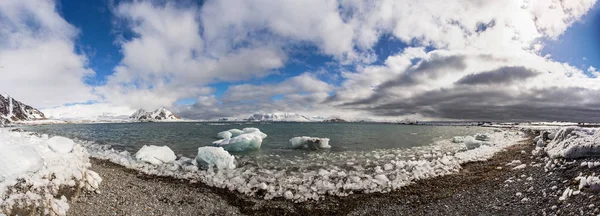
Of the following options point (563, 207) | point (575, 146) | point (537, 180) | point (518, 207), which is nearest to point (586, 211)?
point (563, 207)

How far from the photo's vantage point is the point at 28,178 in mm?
8742

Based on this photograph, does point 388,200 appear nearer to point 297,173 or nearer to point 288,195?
point 288,195

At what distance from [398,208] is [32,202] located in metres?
12.3

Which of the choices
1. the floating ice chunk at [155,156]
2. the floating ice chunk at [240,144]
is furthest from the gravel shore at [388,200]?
the floating ice chunk at [240,144]

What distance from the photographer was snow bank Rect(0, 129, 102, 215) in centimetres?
806

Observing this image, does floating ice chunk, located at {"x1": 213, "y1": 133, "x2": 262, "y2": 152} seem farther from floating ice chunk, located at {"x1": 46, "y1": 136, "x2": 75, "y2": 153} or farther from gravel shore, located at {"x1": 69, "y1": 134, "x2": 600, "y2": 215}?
floating ice chunk, located at {"x1": 46, "y1": 136, "x2": 75, "y2": 153}

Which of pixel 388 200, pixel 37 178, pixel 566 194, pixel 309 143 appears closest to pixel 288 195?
pixel 388 200

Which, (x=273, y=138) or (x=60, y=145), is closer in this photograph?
(x=60, y=145)

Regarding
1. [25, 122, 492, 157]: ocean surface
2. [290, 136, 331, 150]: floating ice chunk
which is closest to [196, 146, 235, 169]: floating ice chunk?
[25, 122, 492, 157]: ocean surface

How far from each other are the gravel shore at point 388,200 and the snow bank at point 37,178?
0.66m

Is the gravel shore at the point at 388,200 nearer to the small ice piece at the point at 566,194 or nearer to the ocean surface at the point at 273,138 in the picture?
the small ice piece at the point at 566,194

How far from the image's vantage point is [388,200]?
39.0 feet

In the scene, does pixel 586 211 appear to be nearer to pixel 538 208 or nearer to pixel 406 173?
pixel 538 208

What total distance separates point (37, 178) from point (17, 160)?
2.86 feet
